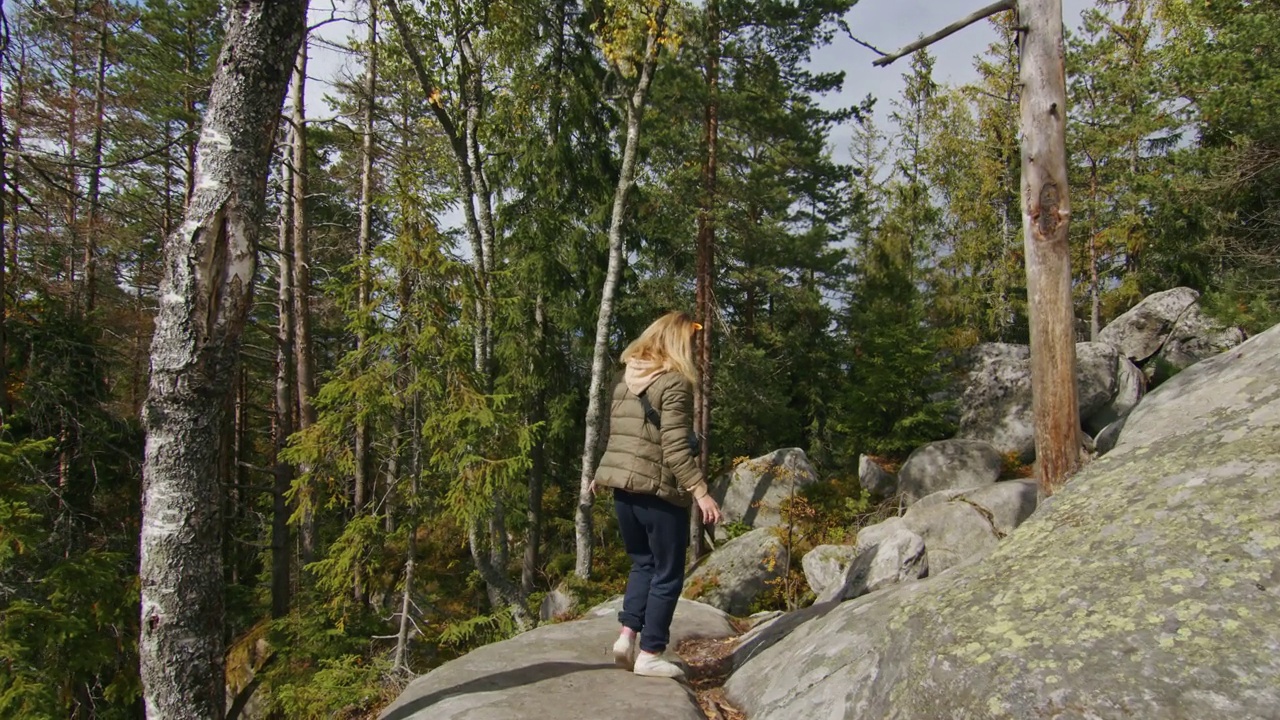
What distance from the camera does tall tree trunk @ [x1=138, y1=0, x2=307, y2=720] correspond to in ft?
9.11

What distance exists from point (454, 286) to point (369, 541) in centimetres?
258

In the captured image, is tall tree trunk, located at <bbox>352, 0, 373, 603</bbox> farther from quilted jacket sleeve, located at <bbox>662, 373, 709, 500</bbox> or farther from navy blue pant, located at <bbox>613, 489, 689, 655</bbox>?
quilted jacket sleeve, located at <bbox>662, 373, 709, 500</bbox>

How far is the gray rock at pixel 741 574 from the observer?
9.61m

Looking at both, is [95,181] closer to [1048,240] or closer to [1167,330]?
[1048,240]

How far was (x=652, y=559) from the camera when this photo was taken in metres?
4.16

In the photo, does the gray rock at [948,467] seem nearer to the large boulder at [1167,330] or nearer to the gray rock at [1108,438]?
the large boulder at [1167,330]

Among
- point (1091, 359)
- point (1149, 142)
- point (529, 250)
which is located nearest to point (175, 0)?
point (529, 250)

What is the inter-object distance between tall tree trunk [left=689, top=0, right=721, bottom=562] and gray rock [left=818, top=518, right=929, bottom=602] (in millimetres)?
7019

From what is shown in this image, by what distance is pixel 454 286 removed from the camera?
22.4ft

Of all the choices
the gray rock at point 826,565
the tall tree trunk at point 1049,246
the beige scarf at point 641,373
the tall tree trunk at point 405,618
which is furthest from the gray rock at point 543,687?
the gray rock at point 826,565

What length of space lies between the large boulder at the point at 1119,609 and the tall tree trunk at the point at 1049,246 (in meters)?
1.17

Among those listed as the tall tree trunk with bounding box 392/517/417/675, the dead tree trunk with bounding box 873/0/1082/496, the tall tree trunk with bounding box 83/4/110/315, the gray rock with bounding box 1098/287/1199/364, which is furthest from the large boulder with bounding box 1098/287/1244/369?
the tall tree trunk with bounding box 83/4/110/315

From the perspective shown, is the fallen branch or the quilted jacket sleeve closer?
the quilted jacket sleeve

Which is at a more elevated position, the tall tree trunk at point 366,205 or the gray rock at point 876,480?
the tall tree trunk at point 366,205
